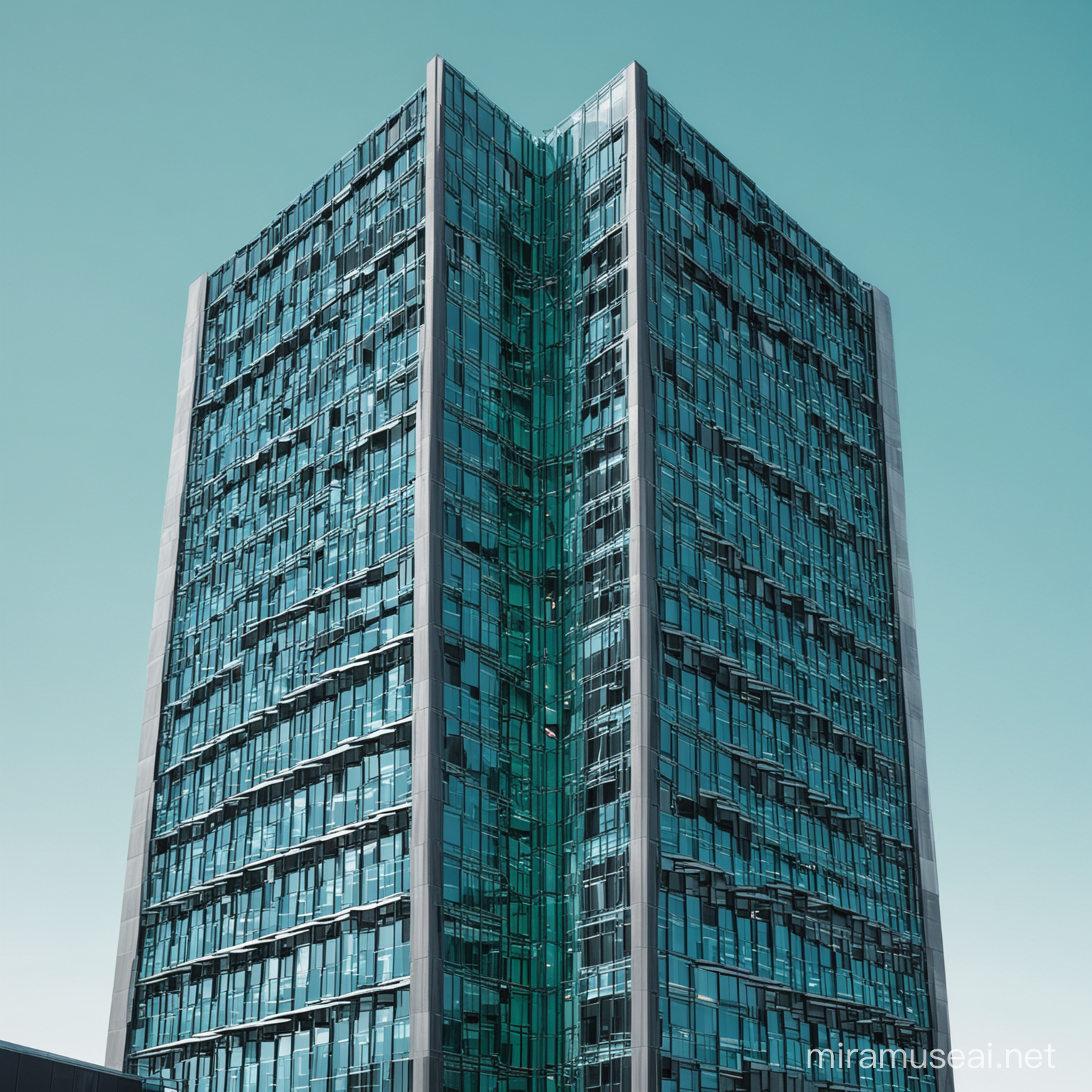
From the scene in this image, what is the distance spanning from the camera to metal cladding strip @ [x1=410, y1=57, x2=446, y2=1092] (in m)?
84.3

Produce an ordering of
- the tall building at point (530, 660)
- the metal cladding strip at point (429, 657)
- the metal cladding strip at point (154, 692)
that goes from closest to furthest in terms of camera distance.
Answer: the metal cladding strip at point (429, 657)
the tall building at point (530, 660)
the metal cladding strip at point (154, 692)

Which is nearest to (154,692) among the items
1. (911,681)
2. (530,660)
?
(530,660)

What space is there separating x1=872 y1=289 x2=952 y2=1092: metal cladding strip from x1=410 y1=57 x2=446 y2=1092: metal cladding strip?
44.2 metres

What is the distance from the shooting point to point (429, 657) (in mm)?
92312

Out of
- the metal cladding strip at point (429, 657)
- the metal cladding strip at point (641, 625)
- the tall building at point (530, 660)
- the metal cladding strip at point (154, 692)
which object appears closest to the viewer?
the metal cladding strip at point (429, 657)

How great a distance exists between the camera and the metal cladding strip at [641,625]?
8500 cm

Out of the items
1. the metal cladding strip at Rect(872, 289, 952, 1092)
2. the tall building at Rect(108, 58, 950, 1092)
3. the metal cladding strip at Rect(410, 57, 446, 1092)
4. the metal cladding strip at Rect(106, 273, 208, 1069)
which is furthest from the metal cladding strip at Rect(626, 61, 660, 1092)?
the metal cladding strip at Rect(106, 273, 208, 1069)

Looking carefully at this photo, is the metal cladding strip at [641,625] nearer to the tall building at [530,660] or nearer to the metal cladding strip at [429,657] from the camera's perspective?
the tall building at [530,660]

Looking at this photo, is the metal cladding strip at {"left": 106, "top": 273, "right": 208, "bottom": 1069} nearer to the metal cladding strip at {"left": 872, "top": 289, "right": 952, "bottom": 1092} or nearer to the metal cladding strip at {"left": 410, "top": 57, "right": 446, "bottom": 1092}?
the metal cladding strip at {"left": 410, "top": 57, "right": 446, "bottom": 1092}

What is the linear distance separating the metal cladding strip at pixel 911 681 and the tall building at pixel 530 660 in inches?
17.6

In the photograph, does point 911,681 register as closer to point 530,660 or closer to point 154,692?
point 530,660

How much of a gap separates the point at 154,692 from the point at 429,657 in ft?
128

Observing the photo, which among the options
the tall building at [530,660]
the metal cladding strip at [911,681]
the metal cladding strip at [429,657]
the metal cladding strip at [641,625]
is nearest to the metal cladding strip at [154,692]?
the tall building at [530,660]

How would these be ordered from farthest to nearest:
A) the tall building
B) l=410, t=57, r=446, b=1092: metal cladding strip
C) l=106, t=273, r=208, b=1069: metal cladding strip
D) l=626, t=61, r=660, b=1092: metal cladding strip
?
l=106, t=273, r=208, b=1069: metal cladding strip, the tall building, l=626, t=61, r=660, b=1092: metal cladding strip, l=410, t=57, r=446, b=1092: metal cladding strip
